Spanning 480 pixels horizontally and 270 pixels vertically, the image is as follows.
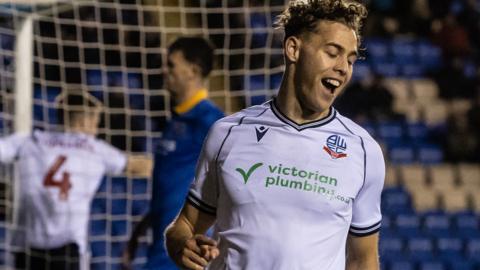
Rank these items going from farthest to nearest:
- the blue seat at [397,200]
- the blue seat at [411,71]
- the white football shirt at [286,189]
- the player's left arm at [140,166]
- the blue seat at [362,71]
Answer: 1. the blue seat at [411,71]
2. the blue seat at [362,71]
3. the blue seat at [397,200]
4. the player's left arm at [140,166]
5. the white football shirt at [286,189]

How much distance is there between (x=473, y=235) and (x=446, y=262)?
1.54 ft

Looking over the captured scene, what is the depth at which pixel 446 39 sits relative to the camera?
1241cm

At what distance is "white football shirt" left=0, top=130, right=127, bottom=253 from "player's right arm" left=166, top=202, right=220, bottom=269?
387cm

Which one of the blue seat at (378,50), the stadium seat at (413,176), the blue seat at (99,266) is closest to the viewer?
the blue seat at (99,266)

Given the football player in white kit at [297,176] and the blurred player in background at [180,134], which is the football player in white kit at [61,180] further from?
the football player in white kit at [297,176]

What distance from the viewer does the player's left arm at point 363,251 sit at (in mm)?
3229

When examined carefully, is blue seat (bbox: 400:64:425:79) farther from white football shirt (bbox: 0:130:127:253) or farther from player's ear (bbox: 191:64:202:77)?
player's ear (bbox: 191:64:202:77)

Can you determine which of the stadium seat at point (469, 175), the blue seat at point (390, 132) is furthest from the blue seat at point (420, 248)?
the blue seat at point (390, 132)

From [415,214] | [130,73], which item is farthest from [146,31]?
[415,214]

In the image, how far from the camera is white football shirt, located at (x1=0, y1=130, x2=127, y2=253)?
7.20 metres

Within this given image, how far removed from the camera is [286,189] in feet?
10.3

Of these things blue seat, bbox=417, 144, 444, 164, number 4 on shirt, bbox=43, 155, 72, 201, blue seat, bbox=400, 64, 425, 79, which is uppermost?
blue seat, bbox=400, 64, 425, 79

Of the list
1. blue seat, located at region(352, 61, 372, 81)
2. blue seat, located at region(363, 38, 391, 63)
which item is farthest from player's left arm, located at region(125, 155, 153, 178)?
blue seat, located at region(363, 38, 391, 63)

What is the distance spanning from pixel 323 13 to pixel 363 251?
70 cm
